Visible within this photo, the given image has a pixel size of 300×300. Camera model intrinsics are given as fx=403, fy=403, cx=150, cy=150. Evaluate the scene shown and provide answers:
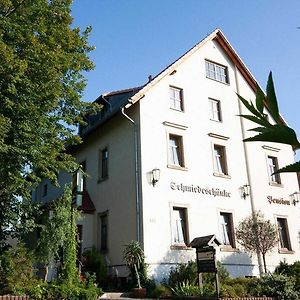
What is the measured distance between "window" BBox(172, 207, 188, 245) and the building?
0.17ft

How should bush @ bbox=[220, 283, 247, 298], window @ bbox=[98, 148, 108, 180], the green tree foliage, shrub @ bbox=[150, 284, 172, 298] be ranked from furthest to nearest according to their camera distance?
window @ bbox=[98, 148, 108, 180] < shrub @ bbox=[150, 284, 172, 298] < bush @ bbox=[220, 283, 247, 298] < the green tree foliage

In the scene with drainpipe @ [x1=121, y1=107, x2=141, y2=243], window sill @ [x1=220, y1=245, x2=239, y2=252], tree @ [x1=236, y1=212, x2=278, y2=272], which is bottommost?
window sill @ [x1=220, y1=245, x2=239, y2=252]

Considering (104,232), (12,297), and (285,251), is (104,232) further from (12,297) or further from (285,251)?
(285,251)

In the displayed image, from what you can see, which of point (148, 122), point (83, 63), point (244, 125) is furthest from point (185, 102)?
point (83, 63)

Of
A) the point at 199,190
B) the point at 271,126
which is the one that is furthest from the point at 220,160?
the point at 271,126

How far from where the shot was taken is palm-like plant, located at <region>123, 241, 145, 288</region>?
52.1 feet

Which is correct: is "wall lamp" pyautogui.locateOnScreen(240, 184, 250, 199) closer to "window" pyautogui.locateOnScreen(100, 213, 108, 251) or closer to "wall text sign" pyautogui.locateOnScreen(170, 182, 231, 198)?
"wall text sign" pyautogui.locateOnScreen(170, 182, 231, 198)

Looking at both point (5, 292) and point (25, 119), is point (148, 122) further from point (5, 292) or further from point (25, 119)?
point (5, 292)

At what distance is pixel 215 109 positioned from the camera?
2219 cm

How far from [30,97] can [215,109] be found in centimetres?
1083

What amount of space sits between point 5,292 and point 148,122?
10030 mm

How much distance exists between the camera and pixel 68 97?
16688 mm

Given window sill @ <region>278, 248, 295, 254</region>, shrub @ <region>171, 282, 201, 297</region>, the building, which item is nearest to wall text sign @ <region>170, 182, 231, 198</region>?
the building

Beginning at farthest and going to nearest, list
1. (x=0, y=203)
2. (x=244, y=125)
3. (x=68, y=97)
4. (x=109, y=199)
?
(x=244, y=125) < (x=109, y=199) < (x=68, y=97) < (x=0, y=203)
